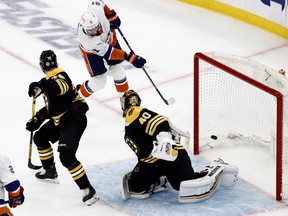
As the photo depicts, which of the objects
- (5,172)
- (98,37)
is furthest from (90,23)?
(5,172)

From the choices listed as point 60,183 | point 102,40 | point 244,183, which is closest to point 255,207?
point 244,183

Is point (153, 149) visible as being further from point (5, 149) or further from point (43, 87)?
point (5, 149)

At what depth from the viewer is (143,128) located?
5.81 m

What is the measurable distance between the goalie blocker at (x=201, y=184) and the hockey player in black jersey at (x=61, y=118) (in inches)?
9.1

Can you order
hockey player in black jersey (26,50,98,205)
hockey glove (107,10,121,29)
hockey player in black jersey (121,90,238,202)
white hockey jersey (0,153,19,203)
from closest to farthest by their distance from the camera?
white hockey jersey (0,153,19,203)
hockey player in black jersey (121,90,238,202)
hockey player in black jersey (26,50,98,205)
hockey glove (107,10,121,29)

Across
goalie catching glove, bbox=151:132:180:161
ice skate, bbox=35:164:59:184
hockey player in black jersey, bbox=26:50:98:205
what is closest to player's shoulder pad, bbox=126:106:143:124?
goalie catching glove, bbox=151:132:180:161

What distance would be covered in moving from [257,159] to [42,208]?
156 centimetres

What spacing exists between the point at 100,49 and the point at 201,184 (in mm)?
1520

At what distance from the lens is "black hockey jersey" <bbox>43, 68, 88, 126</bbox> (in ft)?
19.3

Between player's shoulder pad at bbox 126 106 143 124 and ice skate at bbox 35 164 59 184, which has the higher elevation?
player's shoulder pad at bbox 126 106 143 124

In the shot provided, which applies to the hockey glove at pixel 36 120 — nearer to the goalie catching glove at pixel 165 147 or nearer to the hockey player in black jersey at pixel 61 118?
the hockey player in black jersey at pixel 61 118

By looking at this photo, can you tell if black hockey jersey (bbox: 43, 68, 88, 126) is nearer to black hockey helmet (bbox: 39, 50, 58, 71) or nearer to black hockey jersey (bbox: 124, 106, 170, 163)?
black hockey helmet (bbox: 39, 50, 58, 71)

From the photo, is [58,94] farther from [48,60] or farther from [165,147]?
[165,147]

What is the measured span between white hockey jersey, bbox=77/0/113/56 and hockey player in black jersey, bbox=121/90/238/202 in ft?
3.41
